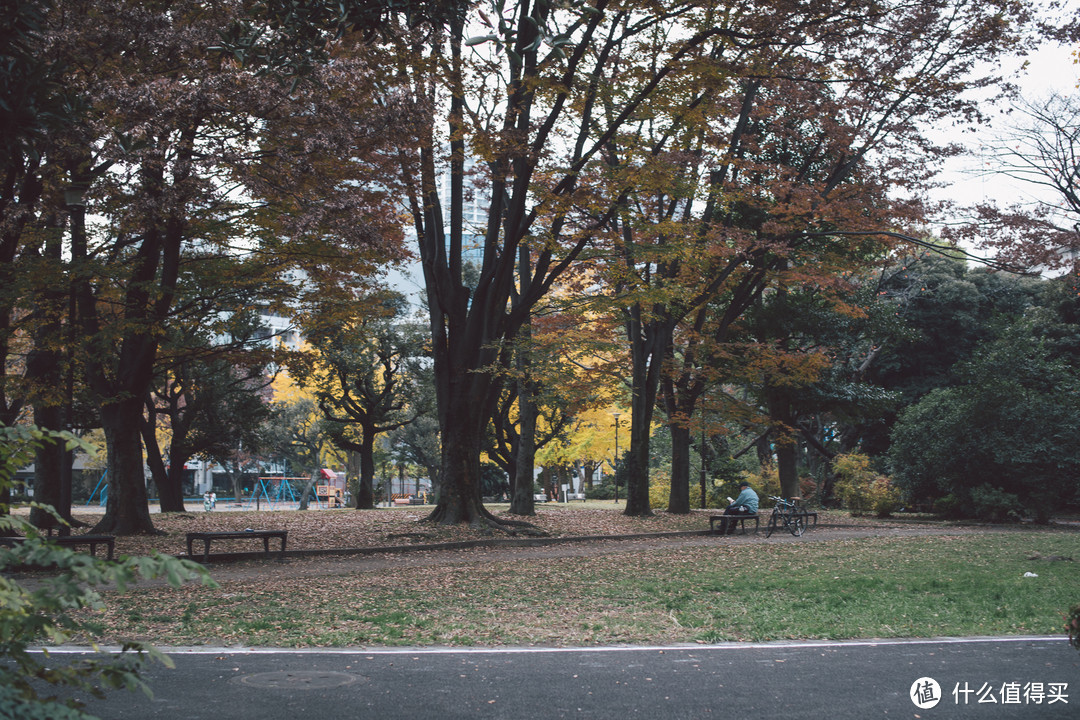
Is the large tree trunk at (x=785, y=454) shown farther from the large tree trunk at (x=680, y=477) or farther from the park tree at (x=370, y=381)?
the park tree at (x=370, y=381)

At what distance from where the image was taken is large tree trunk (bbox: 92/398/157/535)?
18.0 metres

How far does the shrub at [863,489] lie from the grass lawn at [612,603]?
1317 cm

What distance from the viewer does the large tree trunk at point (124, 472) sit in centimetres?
1805

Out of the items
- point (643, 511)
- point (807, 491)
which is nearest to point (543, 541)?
point (643, 511)

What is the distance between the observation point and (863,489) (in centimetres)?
2850

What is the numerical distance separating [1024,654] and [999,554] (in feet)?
30.3

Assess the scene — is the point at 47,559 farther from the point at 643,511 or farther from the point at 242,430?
the point at 242,430

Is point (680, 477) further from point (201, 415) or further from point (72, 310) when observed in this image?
point (201, 415)

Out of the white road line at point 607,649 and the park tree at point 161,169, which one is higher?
the park tree at point 161,169

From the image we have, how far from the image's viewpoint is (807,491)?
33.2m

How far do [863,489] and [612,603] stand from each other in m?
21.5

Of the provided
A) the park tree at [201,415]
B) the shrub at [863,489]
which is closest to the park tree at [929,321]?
the shrub at [863,489]

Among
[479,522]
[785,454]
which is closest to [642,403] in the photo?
[785,454]

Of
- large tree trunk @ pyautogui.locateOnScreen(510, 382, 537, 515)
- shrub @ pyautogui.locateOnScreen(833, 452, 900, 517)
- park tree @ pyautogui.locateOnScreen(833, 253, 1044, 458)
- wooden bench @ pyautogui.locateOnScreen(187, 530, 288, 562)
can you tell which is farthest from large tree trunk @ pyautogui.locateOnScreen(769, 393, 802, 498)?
wooden bench @ pyautogui.locateOnScreen(187, 530, 288, 562)
